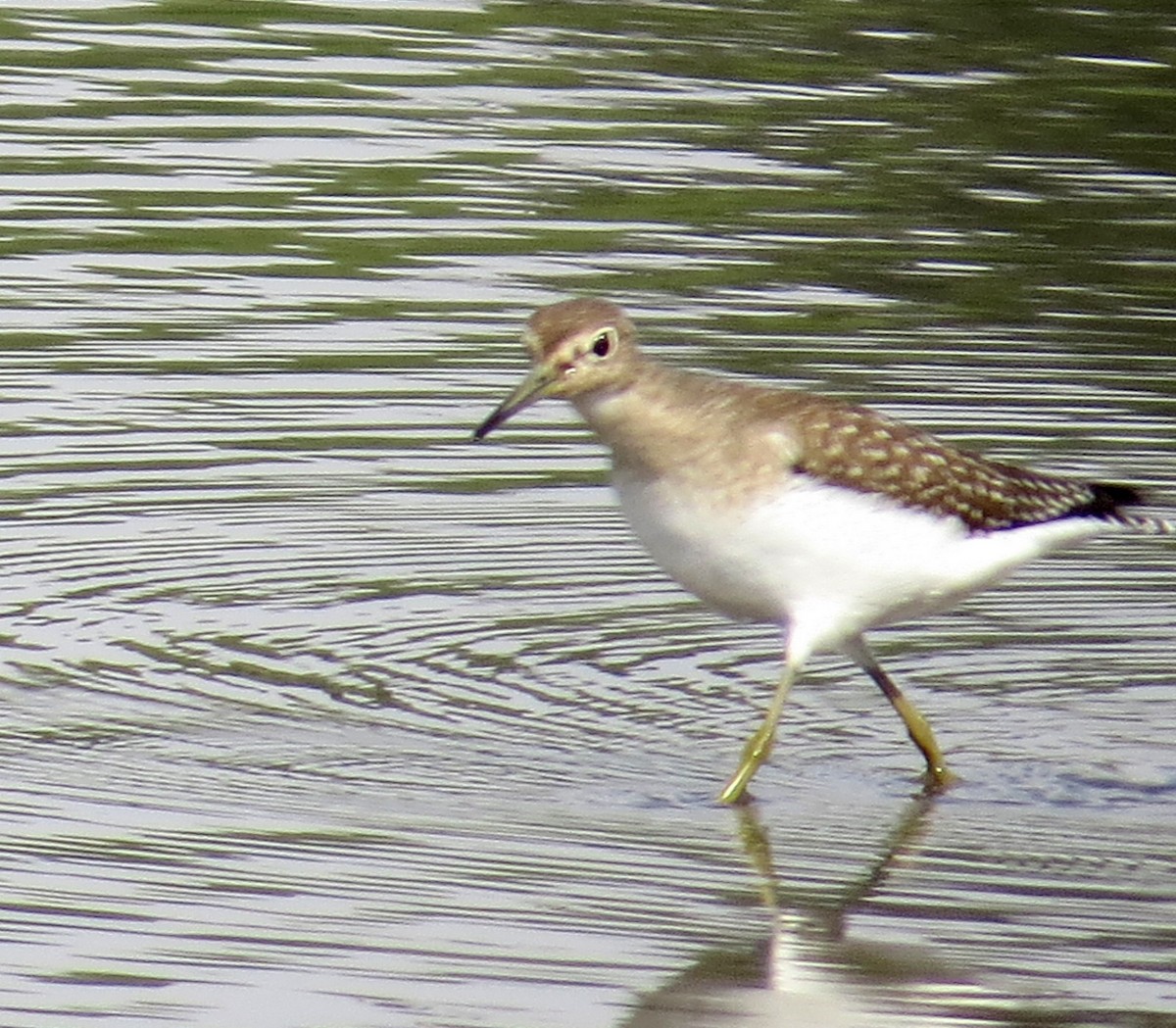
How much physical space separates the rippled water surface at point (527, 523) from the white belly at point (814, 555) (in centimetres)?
55

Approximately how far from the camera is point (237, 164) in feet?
54.9

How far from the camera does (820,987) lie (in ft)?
25.3

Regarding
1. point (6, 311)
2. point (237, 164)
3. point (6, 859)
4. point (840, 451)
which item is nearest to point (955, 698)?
point (840, 451)

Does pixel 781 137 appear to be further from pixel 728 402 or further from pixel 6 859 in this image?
pixel 6 859

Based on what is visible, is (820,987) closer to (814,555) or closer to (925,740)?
(814,555)

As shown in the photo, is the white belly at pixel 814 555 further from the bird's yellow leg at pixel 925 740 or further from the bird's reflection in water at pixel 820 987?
the bird's reflection in water at pixel 820 987

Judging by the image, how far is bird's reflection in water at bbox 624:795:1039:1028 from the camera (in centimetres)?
749

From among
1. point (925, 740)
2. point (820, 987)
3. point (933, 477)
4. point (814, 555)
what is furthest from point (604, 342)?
point (820, 987)

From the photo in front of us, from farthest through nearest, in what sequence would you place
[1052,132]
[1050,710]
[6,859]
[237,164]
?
[1052,132]
[237,164]
[1050,710]
[6,859]

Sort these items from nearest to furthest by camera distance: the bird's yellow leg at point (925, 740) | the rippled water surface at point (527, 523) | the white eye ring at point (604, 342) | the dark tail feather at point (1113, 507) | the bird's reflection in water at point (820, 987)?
the bird's reflection in water at point (820, 987) → the rippled water surface at point (527, 523) → the white eye ring at point (604, 342) → the bird's yellow leg at point (925, 740) → the dark tail feather at point (1113, 507)

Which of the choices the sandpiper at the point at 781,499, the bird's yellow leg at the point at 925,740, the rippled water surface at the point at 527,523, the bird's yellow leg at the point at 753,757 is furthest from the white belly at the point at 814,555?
the rippled water surface at the point at 527,523

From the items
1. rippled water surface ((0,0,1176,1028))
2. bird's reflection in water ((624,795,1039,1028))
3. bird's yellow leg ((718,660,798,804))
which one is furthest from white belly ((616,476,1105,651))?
bird's reflection in water ((624,795,1039,1028))

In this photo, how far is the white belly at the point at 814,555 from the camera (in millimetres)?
8969

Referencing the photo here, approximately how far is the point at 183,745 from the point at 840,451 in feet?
6.64
